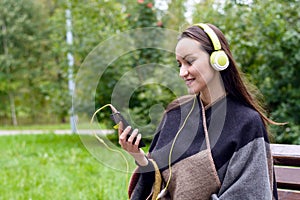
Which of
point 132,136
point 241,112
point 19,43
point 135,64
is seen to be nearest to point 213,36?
point 241,112

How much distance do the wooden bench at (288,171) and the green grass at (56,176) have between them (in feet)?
5.86

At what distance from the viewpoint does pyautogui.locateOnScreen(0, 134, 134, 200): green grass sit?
3854 mm

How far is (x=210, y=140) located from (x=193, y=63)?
0.28 meters

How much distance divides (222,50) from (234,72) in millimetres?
117

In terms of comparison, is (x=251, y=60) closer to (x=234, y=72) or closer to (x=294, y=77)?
(x=294, y=77)

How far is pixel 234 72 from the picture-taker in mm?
1669

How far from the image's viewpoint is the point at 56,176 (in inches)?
184

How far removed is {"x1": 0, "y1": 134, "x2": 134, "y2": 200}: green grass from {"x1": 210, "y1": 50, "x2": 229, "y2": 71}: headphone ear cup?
213cm

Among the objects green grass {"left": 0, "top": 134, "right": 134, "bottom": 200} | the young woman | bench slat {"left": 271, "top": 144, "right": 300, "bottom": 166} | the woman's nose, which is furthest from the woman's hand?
green grass {"left": 0, "top": 134, "right": 134, "bottom": 200}

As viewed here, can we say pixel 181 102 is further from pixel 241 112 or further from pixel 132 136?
pixel 132 136

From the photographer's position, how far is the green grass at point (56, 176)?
12.6 feet

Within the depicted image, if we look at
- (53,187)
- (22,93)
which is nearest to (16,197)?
(53,187)

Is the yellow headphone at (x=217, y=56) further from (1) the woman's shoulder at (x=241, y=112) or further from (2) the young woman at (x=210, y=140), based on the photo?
(1) the woman's shoulder at (x=241, y=112)

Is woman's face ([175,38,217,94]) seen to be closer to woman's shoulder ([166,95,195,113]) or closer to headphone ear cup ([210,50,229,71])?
headphone ear cup ([210,50,229,71])
